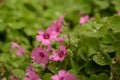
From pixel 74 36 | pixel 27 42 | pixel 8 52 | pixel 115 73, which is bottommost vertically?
pixel 115 73

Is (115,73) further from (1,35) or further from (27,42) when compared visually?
(1,35)

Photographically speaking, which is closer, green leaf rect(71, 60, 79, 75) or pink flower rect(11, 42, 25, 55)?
green leaf rect(71, 60, 79, 75)

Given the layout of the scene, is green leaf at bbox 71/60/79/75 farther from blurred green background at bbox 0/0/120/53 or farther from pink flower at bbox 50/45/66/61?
blurred green background at bbox 0/0/120/53

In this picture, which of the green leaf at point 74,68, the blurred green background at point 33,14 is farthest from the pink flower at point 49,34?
the blurred green background at point 33,14

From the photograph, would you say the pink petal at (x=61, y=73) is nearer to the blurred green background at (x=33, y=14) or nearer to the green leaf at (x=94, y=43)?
the green leaf at (x=94, y=43)

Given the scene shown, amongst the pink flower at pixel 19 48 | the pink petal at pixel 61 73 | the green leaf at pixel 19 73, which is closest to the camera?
the pink petal at pixel 61 73

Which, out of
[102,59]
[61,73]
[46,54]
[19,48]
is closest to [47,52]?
[46,54]

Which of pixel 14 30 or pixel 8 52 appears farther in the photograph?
pixel 14 30

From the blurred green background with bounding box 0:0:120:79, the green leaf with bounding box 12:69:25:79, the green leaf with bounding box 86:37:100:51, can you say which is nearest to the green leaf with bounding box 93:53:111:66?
the green leaf with bounding box 86:37:100:51

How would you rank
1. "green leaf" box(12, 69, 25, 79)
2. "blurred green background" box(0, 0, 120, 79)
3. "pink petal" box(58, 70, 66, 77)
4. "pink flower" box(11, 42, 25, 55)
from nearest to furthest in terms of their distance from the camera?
1. "pink petal" box(58, 70, 66, 77)
2. "green leaf" box(12, 69, 25, 79)
3. "pink flower" box(11, 42, 25, 55)
4. "blurred green background" box(0, 0, 120, 79)

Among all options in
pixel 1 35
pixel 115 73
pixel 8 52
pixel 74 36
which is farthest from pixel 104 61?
pixel 1 35

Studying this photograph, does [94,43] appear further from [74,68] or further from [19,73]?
[19,73]
